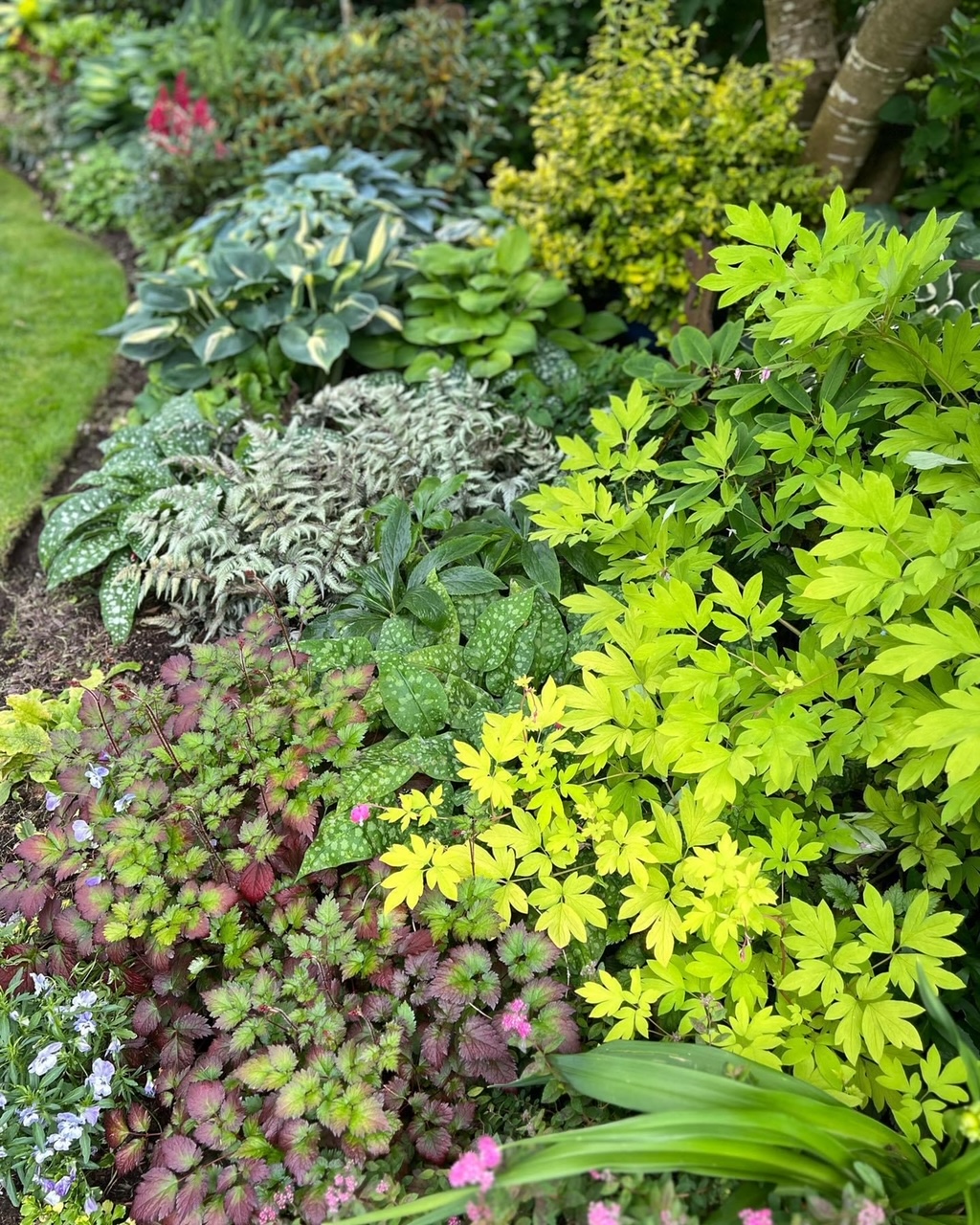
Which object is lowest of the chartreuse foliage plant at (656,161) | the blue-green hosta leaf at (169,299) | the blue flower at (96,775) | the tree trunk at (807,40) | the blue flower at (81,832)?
the blue flower at (81,832)

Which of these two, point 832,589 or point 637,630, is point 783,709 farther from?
point 637,630

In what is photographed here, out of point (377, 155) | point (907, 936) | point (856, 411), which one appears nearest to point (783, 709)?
point (907, 936)

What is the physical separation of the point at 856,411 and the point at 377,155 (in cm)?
374

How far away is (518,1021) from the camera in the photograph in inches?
59.4

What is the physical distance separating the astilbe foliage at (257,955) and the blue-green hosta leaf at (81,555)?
80cm

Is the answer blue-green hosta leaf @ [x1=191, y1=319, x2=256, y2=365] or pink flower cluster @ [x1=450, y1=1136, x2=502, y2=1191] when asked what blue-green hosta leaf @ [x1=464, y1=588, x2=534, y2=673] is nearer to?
pink flower cluster @ [x1=450, y1=1136, x2=502, y2=1191]

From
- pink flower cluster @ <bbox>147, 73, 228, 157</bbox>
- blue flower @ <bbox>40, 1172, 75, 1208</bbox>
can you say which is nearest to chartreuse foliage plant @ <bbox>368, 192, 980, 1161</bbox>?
blue flower @ <bbox>40, 1172, 75, 1208</bbox>

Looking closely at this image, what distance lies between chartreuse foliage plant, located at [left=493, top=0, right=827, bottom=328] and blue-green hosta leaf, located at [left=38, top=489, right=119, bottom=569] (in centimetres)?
198

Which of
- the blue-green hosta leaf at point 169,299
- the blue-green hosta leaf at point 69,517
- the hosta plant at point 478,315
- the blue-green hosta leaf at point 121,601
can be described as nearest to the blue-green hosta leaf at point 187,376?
the blue-green hosta leaf at point 169,299

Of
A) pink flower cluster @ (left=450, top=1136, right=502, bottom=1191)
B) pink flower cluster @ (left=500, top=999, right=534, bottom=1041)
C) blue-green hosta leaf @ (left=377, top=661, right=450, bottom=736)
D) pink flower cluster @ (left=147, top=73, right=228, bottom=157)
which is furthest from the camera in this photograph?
pink flower cluster @ (left=147, top=73, right=228, bottom=157)

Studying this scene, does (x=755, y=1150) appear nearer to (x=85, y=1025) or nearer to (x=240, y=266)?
(x=85, y=1025)

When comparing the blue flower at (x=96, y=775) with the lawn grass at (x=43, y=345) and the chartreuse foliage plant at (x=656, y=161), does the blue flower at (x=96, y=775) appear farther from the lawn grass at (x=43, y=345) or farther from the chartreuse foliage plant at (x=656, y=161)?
the chartreuse foliage plant at (x=656, y=161)

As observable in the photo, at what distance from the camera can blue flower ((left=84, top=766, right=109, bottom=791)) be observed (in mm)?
1893

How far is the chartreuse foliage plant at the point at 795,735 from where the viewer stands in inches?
55.9
